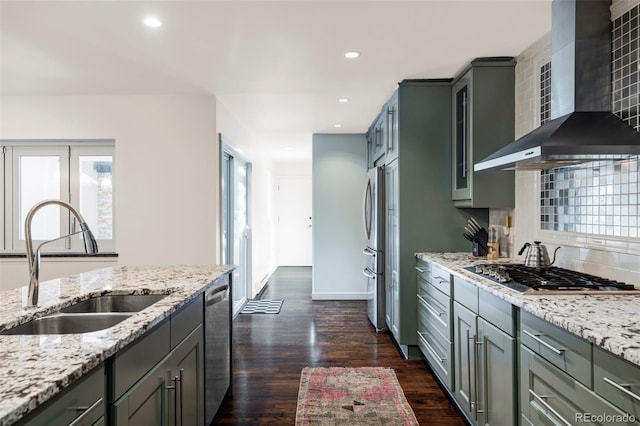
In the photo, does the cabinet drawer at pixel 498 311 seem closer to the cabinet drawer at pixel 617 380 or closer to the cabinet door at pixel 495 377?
the cabinet door at pixel 495 377

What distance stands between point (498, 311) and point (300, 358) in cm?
203

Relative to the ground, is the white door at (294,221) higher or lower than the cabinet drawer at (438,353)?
higher

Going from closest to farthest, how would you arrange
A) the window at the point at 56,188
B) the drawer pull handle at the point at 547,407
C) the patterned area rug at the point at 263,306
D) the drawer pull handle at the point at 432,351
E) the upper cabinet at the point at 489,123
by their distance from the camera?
1. the drawer pull handle at the point at 547,407
2. the drawer pull handle at the point at 432,351
3. the upper cabinet at the point at 489,123
4. the window at the point at 56,188
5. the patterned area rug at the point at 263,306

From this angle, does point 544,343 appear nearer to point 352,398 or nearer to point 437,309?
point 437,309

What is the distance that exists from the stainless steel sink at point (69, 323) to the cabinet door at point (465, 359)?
1778mm

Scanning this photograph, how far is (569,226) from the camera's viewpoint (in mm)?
2262

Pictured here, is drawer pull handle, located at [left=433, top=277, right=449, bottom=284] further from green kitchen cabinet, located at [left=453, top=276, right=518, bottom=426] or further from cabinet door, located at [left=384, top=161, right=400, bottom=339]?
cabinet door, located at [left=384, top=161, right=400, bottom=339]

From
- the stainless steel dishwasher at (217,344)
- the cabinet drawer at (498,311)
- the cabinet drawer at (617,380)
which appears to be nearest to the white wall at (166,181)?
the stainless steel dishwasher at (217,344)

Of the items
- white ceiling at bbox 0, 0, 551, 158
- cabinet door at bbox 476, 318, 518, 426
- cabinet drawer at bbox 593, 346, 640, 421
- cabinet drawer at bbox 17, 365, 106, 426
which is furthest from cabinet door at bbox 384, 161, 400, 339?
cabinet drawer at bbox 17, 365, 106, 426

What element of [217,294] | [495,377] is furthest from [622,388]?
[217,294]

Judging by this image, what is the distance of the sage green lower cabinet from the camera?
4.13 ft

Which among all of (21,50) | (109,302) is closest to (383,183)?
(109,302)

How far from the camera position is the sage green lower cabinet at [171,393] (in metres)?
1.26

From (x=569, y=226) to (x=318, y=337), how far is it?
2535 mm
